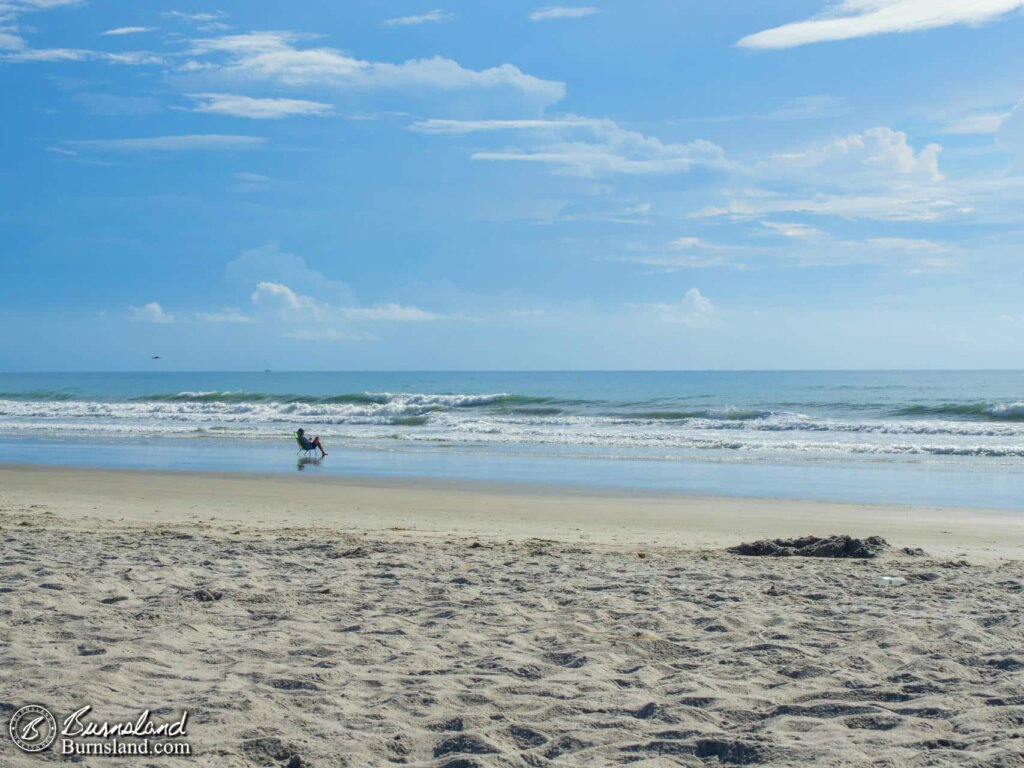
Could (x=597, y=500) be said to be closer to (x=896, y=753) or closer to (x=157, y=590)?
(x=157, y=590)

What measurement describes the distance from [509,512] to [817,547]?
477 centimetres

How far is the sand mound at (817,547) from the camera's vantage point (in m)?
8.74

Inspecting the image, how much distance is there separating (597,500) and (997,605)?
7.95m

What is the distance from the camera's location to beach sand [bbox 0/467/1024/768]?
12.4 ft

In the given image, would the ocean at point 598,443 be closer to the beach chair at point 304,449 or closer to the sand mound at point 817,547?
the beach chair at point 304,449

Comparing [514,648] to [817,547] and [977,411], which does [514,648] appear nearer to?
[817,547]

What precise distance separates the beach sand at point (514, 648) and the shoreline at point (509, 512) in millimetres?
730

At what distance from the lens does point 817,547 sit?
29.4 ft

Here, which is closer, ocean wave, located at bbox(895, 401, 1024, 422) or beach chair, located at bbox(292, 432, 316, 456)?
beach chair, located at bbox(292, 432, 316, 456)

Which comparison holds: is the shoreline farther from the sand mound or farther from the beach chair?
the beach chair

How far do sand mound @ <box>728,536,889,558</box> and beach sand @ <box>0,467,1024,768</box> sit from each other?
280 mm

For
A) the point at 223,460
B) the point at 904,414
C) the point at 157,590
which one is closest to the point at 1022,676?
the point at 157,590

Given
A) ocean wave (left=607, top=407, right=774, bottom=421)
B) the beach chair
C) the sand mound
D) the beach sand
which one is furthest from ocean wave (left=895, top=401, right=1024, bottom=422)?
the sand mound

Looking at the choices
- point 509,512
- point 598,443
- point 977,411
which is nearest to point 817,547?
point 509,512
